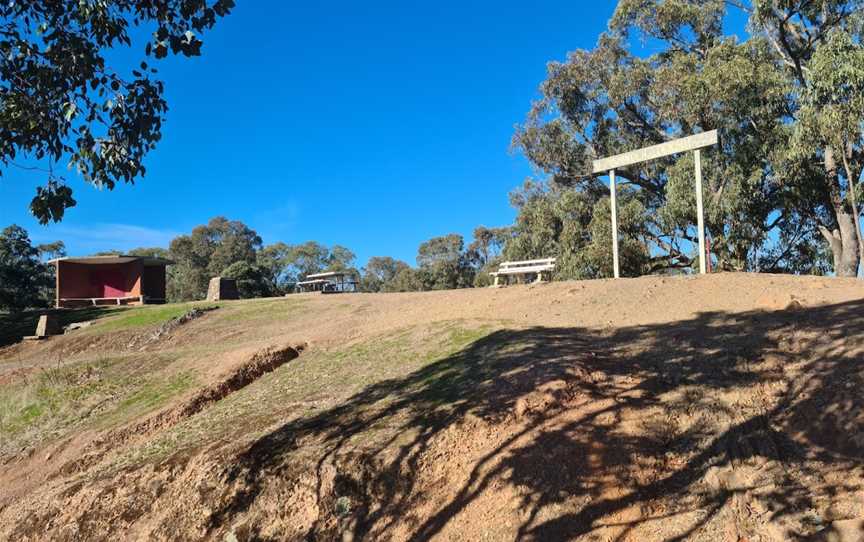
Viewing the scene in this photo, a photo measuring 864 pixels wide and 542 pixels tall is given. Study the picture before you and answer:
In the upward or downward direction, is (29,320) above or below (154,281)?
below

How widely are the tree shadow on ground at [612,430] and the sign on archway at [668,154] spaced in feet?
18.4

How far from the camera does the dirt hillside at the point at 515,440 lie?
3320 mm

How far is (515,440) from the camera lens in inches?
156

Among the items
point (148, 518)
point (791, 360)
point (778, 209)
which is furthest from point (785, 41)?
point (148, 518)

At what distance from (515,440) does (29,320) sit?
74.6ft

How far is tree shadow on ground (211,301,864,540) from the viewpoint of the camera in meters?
3.35

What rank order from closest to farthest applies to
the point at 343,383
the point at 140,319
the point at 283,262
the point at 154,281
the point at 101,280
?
the point at 343,383 → the point at 140,319 → the point at 101,280 → the point at 154,281 → the point at 283,262

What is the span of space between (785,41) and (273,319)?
16202mm

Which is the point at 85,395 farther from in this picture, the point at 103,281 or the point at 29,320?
the point at 103,281

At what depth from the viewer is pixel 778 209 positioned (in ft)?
56.0

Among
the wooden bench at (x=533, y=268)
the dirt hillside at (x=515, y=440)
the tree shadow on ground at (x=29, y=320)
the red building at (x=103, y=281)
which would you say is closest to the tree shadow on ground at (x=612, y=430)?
the dirt hillside at (x=515, y=440)

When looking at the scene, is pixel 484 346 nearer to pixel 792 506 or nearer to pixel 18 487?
pixel 792 506

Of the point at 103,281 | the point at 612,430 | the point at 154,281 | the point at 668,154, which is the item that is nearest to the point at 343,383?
the point at 612,430

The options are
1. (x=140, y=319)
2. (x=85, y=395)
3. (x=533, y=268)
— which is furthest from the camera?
(x=140, y=319)
